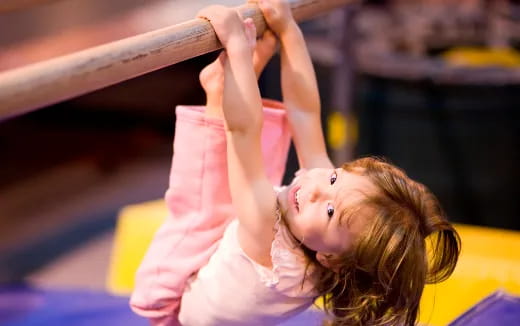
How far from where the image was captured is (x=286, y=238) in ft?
2.64

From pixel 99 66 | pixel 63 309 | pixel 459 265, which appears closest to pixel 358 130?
pixel 459 265

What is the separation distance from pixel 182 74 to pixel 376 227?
2.20 meters

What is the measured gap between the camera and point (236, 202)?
79cm

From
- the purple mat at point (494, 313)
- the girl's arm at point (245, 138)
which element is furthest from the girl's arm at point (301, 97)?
the purple mat at point (494, 313)

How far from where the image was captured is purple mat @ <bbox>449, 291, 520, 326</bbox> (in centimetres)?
96

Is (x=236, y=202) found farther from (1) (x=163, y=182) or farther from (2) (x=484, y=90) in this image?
(1) (x=163, y=182)

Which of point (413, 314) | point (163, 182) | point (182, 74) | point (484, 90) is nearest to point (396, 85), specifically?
point (484, 90)

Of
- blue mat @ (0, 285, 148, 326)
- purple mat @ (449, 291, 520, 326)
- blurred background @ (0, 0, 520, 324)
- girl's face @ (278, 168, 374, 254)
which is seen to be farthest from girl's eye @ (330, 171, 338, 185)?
blurred background @ (0, 0, 520, 324)

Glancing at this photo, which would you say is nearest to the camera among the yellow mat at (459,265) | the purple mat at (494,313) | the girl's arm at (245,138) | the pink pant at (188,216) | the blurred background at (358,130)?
the girl's arm at (245,138)

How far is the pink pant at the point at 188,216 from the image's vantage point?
85cm

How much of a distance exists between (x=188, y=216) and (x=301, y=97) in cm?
19

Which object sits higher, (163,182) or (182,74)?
(182,74)

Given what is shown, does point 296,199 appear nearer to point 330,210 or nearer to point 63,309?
point 330,210

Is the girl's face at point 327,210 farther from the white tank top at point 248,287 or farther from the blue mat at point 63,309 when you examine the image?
the blue mat at point 63,309
